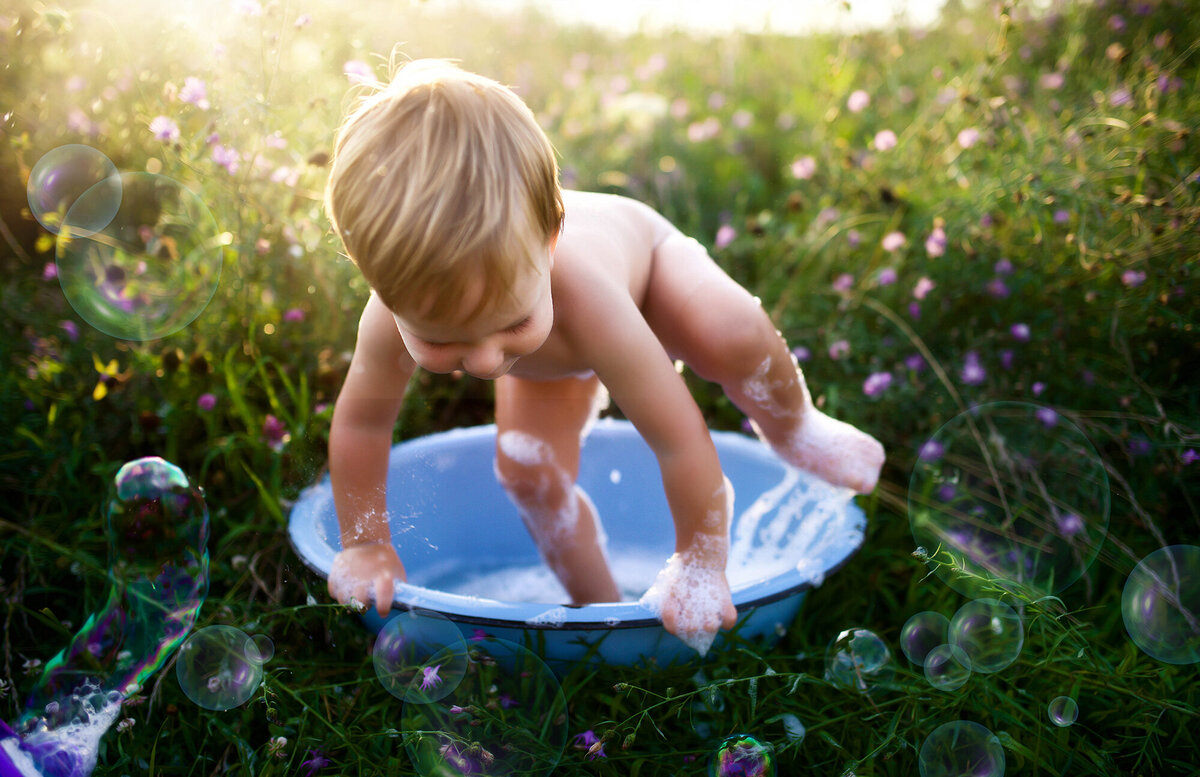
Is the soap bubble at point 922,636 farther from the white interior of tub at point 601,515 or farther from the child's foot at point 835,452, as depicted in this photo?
the child's foot at point 835,452

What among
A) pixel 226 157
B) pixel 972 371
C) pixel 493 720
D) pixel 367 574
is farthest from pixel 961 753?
pixel 226 157

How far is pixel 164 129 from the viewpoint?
1.68 meters

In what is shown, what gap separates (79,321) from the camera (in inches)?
81.4

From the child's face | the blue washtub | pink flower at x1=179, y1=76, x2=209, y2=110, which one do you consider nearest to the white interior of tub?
the blue washtub

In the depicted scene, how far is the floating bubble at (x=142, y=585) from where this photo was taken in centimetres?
132

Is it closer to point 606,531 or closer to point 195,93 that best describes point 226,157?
point 195,93

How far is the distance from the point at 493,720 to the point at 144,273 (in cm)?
148

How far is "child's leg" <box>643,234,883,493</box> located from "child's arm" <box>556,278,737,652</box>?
0.22 meters

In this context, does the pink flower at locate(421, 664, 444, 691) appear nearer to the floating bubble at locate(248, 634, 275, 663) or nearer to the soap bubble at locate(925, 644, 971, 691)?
the floating bubble at locate(248, 634, 275, 663)

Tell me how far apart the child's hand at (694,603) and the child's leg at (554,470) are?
1.47 ft

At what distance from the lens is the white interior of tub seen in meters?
1.60

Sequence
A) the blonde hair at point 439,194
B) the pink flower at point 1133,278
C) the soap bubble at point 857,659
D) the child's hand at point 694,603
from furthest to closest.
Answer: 1. the pink flower at point 1133,278
2. the soap bubble at point 857,659
3. the child's hand at point 694,603
4. the blonde hair at point 439,194

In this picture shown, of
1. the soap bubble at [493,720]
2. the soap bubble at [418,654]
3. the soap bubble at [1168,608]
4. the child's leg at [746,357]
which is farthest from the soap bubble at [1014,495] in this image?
the soap bubble at [418,654]

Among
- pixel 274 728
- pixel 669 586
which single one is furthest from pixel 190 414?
pixel 669 586
